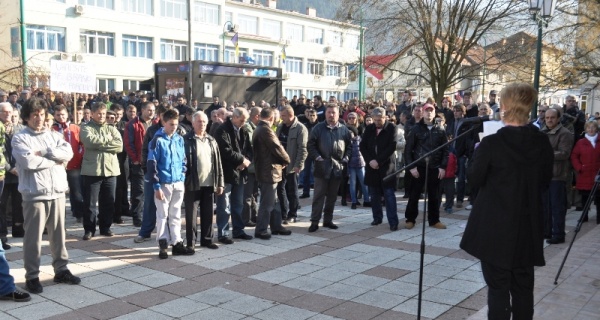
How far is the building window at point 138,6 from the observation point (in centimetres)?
A: 4212

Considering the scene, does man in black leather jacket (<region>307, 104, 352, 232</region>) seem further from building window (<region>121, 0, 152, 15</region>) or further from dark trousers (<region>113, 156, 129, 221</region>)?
building window (<region>121, 0, 152, 15</region>)

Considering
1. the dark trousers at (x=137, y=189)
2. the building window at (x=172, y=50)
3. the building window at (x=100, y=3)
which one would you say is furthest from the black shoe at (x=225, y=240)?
the building window at (x=172, y=50)

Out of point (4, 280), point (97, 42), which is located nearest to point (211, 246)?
point (4, 280)

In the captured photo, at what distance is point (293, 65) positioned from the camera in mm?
60000

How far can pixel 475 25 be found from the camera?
2330cm

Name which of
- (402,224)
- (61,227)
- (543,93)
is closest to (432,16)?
(543,93)

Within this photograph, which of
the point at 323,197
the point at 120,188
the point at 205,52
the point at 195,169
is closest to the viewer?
the point at 195,169

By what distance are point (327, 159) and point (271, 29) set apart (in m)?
51.1

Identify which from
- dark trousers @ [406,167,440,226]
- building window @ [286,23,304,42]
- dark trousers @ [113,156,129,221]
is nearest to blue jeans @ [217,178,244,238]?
dark trousers @ [113,156,129,221]

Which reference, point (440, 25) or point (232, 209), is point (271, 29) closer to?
point (440, 25)

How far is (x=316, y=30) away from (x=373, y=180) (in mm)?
56195

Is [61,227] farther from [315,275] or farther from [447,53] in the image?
[447,53]

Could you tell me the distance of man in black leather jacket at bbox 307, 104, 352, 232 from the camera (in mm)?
8859

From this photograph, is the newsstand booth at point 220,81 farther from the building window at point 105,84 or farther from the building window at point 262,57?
the building window at point 262,57
